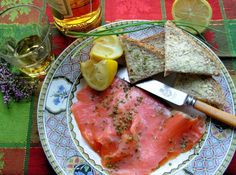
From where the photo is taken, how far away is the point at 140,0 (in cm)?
162

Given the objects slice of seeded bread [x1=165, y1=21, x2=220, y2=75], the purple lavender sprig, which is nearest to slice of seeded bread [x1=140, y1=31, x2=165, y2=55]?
slice of seeded bread [x1=165, y1=21, x2=220, y2=75]

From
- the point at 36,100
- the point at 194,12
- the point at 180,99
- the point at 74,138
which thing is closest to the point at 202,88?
the point at 180,99

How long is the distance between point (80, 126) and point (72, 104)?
3.8 inches

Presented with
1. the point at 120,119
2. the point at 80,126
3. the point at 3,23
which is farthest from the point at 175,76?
the point at 3,23

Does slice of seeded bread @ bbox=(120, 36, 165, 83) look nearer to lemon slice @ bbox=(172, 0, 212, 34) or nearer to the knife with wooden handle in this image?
the knife with wooden handle

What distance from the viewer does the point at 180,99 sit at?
4.18 ft

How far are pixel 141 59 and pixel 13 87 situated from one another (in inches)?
20.3

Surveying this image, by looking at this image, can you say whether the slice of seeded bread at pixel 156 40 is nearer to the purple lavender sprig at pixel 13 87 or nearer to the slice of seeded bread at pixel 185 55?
the slice of seeded bread at pixel 185 55

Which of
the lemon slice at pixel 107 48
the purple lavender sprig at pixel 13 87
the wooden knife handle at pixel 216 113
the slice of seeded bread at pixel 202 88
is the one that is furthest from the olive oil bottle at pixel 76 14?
the wooden knife handle at pixel 216 113

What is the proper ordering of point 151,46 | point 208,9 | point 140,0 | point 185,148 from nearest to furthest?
point 185,148 → point 151,46 → point 208,9 → point 140,0

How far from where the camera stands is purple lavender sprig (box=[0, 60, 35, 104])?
4.64 ft

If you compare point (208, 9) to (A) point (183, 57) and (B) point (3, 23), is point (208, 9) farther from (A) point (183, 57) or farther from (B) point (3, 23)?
(B) point (3, 23)

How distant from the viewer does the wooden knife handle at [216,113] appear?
123 centimetres

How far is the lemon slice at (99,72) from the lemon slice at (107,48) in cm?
3
